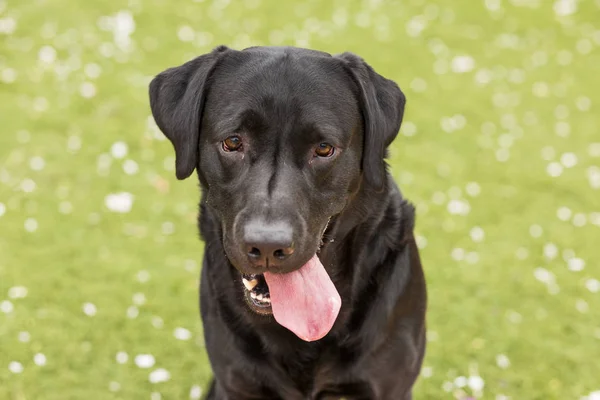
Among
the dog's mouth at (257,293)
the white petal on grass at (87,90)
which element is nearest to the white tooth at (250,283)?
the dog's mouth at (257,293)

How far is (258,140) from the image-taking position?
9.21 ft

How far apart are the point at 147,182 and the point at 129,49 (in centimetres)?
270

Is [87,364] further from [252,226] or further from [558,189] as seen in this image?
[558,189]

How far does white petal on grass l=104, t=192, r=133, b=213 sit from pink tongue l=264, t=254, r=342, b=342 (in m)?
2.97

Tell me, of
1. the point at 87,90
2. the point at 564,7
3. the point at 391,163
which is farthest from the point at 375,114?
the point at 564,7

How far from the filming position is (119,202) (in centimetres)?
565

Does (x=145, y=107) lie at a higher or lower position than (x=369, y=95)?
lower

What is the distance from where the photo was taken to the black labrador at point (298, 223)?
277 cm

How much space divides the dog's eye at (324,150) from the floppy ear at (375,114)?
18 centimetres

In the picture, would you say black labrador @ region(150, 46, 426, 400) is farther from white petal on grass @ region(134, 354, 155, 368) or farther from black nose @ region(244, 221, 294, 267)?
white petal on grass @ region(134, 354, 155, 368)

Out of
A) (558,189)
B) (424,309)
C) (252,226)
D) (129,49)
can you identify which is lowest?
(558,189)

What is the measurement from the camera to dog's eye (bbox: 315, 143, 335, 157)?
2822 millimetres

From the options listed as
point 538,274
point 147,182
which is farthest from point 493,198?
point 147,182

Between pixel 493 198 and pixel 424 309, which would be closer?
pixel 424 309
